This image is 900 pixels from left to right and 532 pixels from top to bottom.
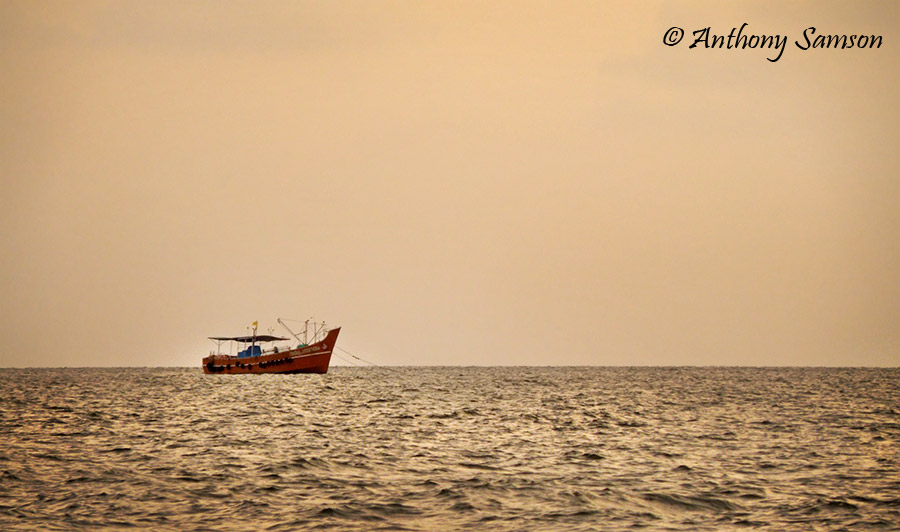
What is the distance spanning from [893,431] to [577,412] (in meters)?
19.0

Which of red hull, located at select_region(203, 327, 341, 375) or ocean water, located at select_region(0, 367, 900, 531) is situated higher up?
red hull, located at select_region(203, 327, 341, 375)

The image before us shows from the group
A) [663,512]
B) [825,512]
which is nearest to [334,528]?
[663,512]

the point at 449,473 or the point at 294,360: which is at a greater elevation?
the point at 294,360

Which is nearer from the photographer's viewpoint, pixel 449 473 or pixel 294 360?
pixel 449 473

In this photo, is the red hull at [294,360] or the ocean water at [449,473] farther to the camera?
the red hull at [294,360]

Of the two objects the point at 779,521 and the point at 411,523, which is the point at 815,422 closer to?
the point at 779,521

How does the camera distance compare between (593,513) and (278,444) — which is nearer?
(593,513)

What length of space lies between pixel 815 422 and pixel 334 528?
3589 centimetres

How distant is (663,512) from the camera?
21.3 meters

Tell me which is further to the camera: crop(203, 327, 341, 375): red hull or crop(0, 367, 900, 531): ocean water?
crop(203, 327, 341, 375): red hull

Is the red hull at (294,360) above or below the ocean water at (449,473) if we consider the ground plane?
above

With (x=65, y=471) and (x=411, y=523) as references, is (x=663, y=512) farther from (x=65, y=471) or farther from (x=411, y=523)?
(x=65, y=471)

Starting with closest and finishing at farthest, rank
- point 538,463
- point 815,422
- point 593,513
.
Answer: point 593,513
point 538,463
point 815,422

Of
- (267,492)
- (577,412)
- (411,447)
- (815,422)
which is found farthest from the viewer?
(577,412)
